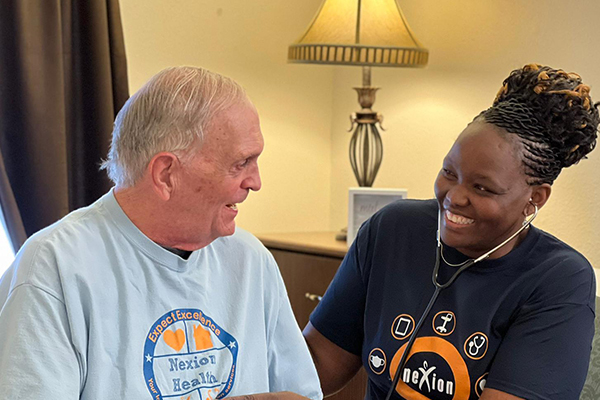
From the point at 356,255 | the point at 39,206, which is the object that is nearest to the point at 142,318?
the point at 356,255

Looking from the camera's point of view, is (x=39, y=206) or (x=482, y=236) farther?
(x=39, y=206)

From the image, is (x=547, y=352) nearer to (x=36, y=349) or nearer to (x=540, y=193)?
(x=540, y=193)

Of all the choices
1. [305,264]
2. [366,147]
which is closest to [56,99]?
[305,264]

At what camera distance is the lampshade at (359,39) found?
8.30ft

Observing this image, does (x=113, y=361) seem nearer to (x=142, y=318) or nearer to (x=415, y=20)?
(x=142, y=318)

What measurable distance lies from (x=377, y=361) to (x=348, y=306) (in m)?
0.15

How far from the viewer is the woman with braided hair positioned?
132 cm

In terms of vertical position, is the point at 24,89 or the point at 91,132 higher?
the point at 24,89

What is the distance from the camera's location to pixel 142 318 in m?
1.15

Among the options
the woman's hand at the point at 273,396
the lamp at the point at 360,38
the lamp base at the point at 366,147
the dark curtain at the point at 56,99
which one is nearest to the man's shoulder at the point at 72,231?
the woman's hand at the point at 273,396

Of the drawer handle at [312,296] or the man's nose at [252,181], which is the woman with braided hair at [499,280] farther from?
the drawer handle at [312,296]

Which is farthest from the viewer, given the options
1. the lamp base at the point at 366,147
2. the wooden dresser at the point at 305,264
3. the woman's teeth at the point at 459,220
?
the lamp base at the point at 366,147

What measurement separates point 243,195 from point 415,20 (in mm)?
1908

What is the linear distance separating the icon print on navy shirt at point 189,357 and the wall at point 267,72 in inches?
66.8
